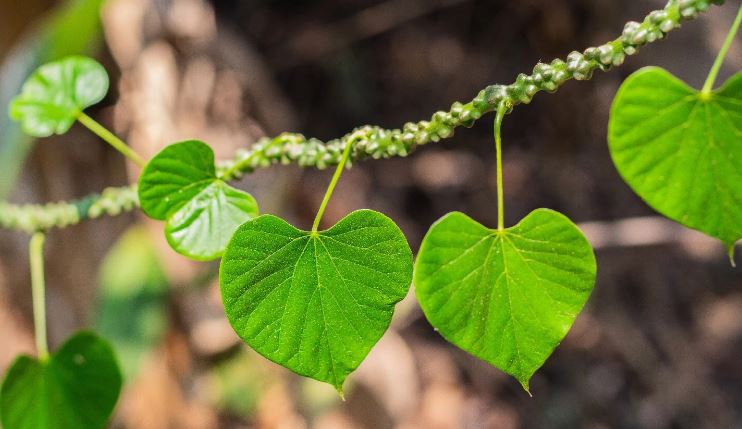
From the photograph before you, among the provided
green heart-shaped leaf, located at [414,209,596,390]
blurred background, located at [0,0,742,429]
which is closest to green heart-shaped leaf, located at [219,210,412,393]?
green heart-shaped leaf, located at [414,209,596,390]

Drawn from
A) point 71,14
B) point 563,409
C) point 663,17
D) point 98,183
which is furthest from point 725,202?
point 563,409

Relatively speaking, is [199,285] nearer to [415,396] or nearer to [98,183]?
[98,183]

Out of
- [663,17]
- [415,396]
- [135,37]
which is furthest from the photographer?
[415,396]

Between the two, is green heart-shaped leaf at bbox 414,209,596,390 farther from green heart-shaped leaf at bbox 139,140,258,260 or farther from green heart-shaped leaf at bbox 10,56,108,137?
green heart-shaped leaf at bbox 10,56,108,137

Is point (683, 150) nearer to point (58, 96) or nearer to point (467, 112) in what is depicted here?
point (467, 112)

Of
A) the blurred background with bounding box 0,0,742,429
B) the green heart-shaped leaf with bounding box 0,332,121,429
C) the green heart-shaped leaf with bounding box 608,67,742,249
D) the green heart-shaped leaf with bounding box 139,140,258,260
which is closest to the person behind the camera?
the green heart-shaped leaf with bounding box 608,67,742,249
